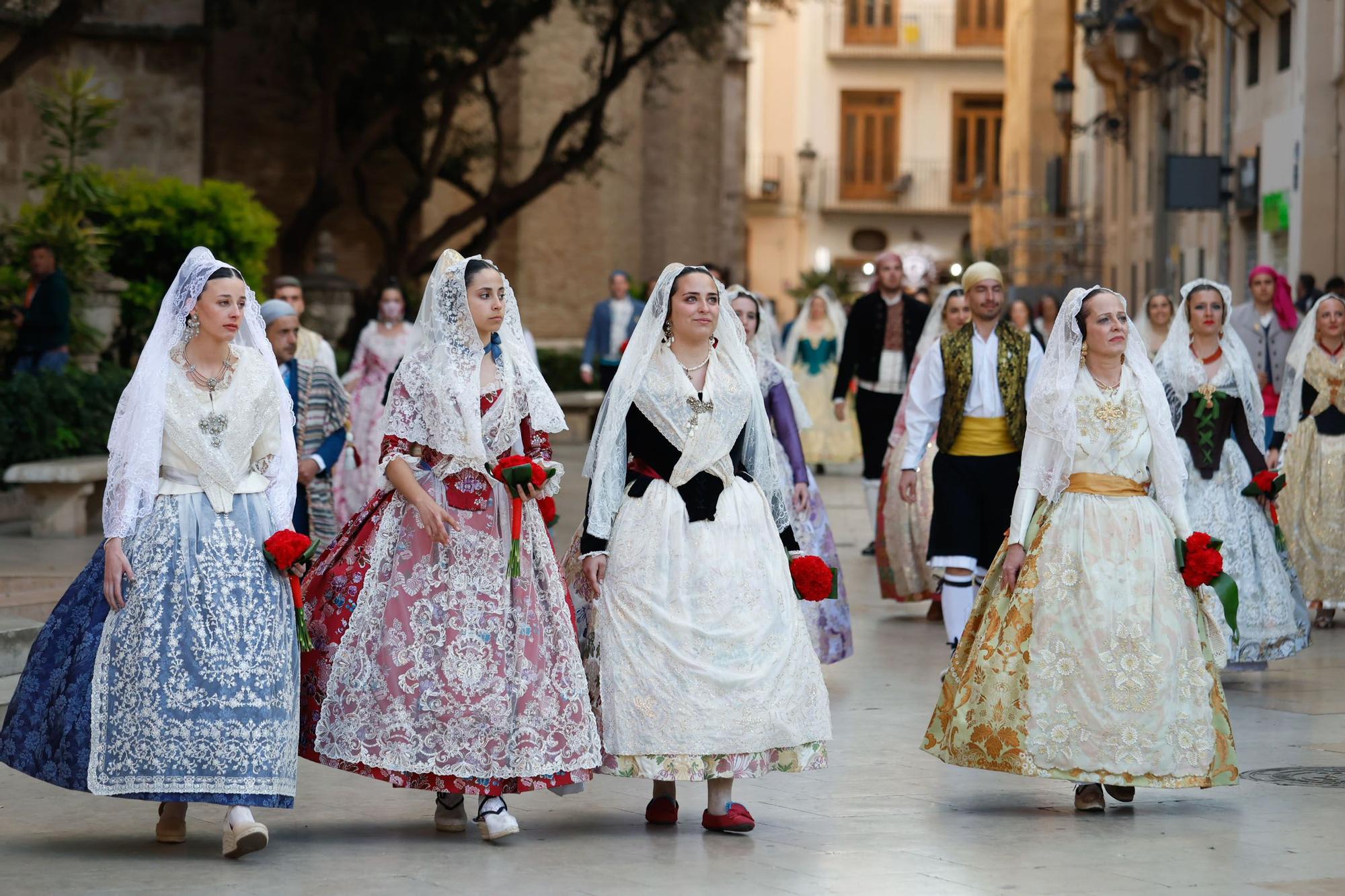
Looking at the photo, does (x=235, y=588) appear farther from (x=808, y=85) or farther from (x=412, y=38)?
(x=808, y=85)

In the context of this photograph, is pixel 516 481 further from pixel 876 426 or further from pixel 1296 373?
pixel 876 426

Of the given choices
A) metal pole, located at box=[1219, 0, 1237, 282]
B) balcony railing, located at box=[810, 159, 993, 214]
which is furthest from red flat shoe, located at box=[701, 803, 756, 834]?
balcony railing, located at box=[810, 159, 993, 214]

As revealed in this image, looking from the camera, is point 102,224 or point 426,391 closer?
point 426,391

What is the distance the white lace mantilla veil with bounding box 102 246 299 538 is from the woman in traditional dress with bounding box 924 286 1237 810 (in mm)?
2394

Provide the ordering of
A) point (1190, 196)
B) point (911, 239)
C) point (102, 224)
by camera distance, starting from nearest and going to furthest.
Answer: point (102, 224) → point (1190, 196) → point (911, 239)

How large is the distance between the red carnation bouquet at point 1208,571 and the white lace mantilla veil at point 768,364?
2.67 m

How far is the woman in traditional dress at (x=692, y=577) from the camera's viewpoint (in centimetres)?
667

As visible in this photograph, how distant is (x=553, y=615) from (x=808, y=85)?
5701cm

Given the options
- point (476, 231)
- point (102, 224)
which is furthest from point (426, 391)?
point (476, 231)

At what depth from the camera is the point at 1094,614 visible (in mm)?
7234

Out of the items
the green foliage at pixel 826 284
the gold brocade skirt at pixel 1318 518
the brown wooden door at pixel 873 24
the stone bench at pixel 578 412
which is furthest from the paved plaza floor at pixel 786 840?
the brown wooden door at pixel 873 24

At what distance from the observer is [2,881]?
6.03m

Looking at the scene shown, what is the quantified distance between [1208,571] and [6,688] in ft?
16.9
